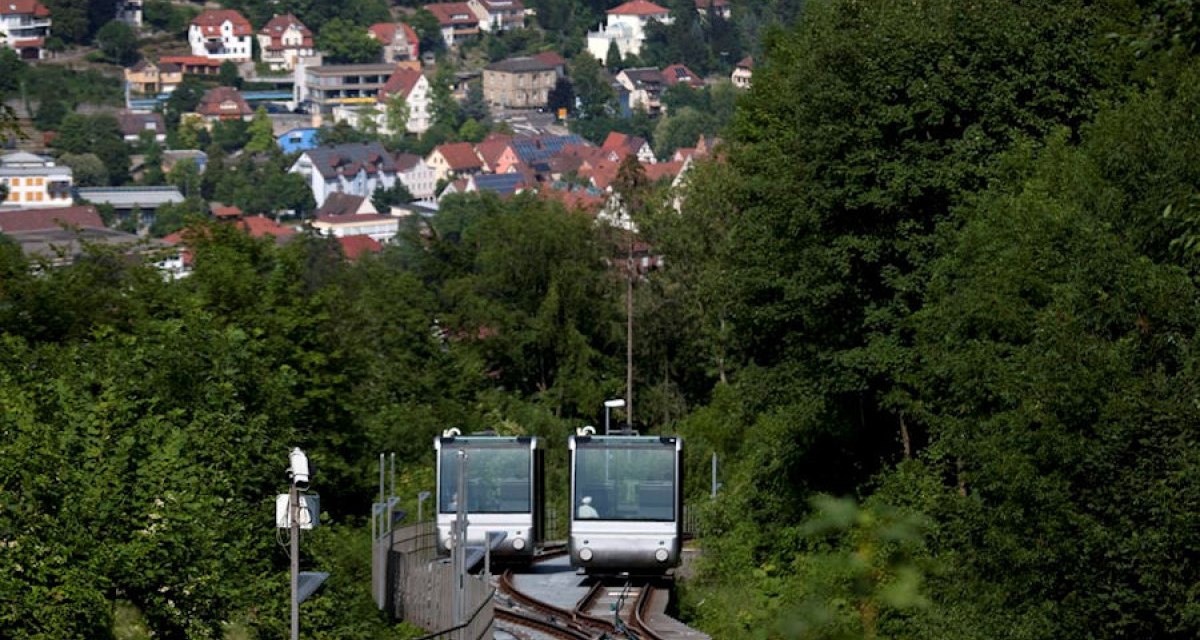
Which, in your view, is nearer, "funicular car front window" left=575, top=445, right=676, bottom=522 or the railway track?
the railway track

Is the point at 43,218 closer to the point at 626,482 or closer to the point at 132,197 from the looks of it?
the point at 132,197

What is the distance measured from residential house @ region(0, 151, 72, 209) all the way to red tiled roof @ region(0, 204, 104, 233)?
21417 mm

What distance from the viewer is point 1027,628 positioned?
15.4m

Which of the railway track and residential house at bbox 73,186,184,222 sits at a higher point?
the railway track

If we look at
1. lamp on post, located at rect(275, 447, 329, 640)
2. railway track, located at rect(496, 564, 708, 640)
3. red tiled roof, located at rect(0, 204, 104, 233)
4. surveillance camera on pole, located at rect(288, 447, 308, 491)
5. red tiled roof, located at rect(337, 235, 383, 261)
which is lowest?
red tiled roof, located at rect(337, 235, 383, 261)

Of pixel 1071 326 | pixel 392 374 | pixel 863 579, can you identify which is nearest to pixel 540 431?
pixel 392 374

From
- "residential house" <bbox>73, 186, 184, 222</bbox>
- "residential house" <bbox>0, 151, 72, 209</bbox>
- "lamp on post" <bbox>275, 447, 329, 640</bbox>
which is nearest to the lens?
"lamp on post" <bbox>275, 447, 329, 640</bbox>

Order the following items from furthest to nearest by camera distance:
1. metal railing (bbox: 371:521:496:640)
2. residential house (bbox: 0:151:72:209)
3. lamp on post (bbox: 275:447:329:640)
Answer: residential house (bbox: 0:151:72:209)
metal railing (bbox: 371:521:496:640)
lamp on post (bbox: 275:447:329:640)

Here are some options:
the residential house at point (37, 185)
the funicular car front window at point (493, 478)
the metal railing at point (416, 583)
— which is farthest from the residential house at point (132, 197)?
the metal railing at point (416, 583)

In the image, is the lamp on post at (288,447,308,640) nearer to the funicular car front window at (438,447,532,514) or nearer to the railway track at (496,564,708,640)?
the railway track at (496,564,708,640)

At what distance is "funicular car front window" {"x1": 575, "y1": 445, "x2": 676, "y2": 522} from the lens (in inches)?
934

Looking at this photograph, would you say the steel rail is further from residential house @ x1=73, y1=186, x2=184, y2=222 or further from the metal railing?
residential house @ x1=73, y1=186, x2=184, y2=222

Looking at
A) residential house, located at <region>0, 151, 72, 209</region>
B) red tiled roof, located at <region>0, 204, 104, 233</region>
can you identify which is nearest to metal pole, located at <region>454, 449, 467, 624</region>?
red tiled roof, located at <region>0, 204, 104, 233</region>

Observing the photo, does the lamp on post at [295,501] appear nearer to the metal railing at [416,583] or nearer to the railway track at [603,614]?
the metal railing at [416,583]
